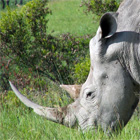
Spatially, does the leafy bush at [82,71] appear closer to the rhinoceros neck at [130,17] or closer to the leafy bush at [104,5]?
the leafy bush at [104,5]

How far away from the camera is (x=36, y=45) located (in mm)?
7461

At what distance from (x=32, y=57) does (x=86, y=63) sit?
1.32m

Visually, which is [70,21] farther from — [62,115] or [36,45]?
[62,115]

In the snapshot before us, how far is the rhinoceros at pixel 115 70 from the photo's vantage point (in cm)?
399

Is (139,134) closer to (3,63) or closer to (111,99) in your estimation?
(111,99)

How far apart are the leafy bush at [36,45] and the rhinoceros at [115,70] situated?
9.94ft

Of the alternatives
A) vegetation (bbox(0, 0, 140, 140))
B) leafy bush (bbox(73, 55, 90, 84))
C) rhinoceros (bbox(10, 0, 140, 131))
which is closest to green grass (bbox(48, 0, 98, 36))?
vegetation (bbox(0, 0, 140, 140))

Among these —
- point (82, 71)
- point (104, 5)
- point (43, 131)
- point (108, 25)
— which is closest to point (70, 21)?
point (104, 5)

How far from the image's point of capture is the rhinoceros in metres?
3.99

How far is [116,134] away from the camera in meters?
4.09

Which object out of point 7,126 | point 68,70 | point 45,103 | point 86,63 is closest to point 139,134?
point 7,126

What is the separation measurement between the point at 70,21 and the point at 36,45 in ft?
39.3

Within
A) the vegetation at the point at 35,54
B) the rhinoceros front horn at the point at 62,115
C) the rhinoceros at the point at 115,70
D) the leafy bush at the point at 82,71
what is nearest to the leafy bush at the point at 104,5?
the vegetation at the point at 35,54

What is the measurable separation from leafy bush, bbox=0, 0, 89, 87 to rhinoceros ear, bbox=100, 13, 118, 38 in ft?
10.4
